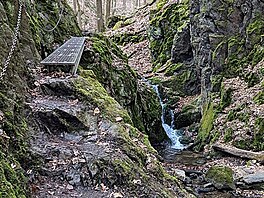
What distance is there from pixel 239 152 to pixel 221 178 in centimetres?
230

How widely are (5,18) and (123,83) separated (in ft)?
22.2

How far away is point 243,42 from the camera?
14992 mm

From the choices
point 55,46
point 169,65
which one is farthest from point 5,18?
point 169,65

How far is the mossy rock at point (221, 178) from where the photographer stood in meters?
9.47

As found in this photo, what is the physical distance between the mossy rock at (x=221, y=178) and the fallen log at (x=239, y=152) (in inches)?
55.9

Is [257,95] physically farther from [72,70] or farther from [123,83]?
[72,70]

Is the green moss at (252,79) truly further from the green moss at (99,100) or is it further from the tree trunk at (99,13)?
the tree trunk at (99,13)

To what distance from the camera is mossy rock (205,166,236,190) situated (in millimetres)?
9469

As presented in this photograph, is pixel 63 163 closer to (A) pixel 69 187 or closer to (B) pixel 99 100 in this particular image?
(A) pixel 69 187

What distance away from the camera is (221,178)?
380 inches

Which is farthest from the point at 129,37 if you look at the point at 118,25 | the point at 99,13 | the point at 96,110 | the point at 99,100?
the point at 96,110

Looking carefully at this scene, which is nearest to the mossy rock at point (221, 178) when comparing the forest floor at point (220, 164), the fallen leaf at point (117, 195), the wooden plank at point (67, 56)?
the forest floor at point (220, 164)

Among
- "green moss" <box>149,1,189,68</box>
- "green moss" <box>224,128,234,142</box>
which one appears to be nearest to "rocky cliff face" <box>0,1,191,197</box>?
"green moss" <box>224,128,234,142</box>

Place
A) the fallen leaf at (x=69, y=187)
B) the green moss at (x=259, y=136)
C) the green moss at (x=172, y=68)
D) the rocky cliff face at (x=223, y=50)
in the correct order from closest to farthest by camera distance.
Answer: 1. the fallen leaf at (x=69, y=187)
2. the green moss at (x=259, y=136)
3. the rocky cliff face at (x=223, y=50)
4. the green moss at (x=172, y=68)
